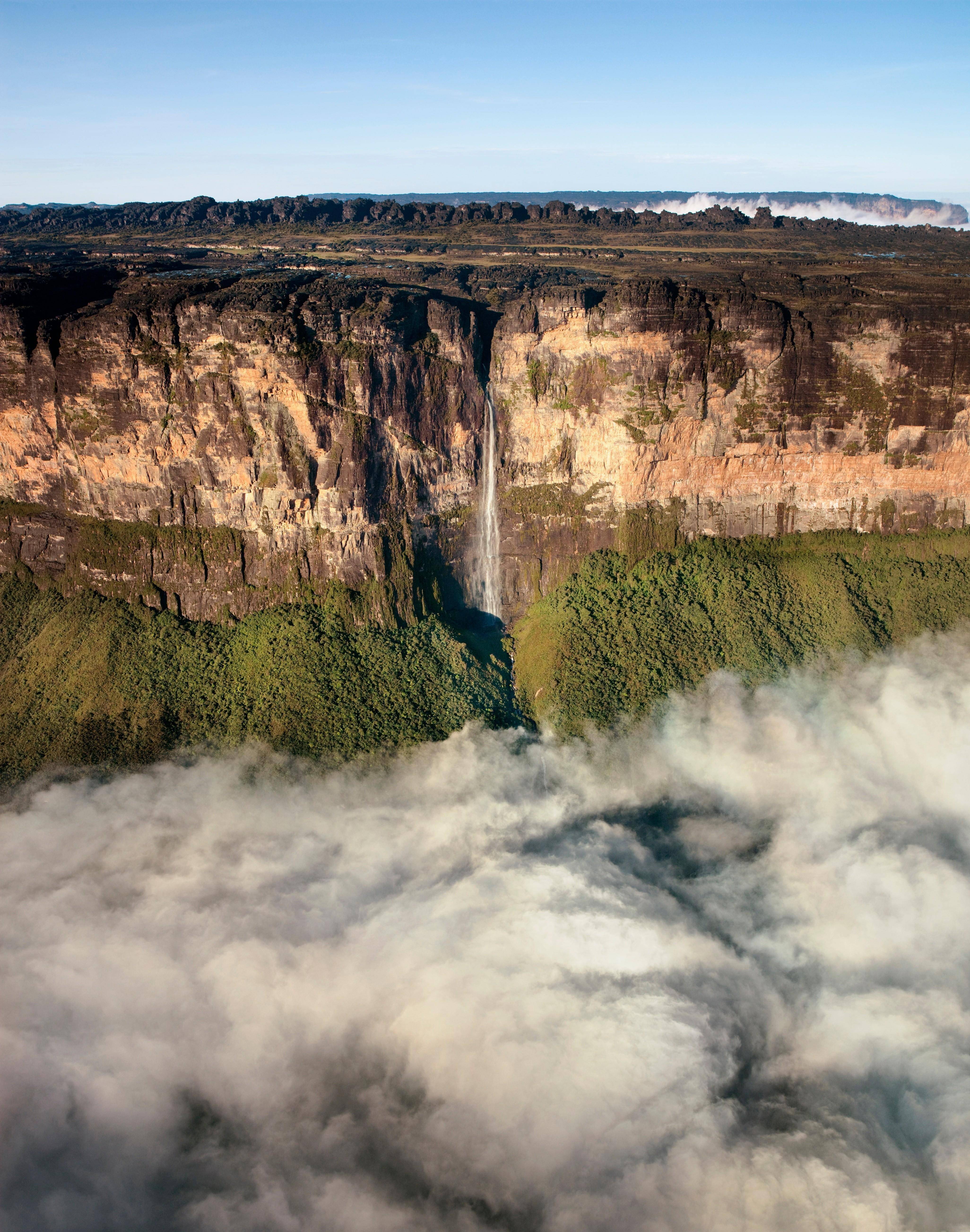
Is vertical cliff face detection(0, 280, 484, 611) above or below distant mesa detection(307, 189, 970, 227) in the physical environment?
below

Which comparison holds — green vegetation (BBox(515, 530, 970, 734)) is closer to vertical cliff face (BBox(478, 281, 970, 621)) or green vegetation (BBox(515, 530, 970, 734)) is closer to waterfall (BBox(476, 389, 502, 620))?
vertical cliff face (BBox(478, 281, 970, 621))

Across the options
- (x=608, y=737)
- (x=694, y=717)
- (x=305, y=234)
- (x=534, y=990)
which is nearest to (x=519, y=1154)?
(x=534, y=990)

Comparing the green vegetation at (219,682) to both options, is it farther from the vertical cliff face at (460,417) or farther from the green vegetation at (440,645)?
the vertical cliff face at (460,417)

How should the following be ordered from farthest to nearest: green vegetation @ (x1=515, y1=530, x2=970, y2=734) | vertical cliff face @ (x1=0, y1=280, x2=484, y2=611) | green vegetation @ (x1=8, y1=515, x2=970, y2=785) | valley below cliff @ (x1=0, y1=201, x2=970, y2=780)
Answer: green vegetation @ (x1=515, y1=530, x2=970, y2=734), valley below cliff @ (x1=0, y1=201, x2=970, y2=780), vertical cliff face @ (x1=0, y1=280, x2=484, y2=611), green vegetation @ (x1=8, y1=515, x2=970, y2=785)

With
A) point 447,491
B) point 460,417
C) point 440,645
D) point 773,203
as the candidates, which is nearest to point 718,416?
point 460,417

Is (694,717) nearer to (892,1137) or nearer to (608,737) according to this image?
(608,737)

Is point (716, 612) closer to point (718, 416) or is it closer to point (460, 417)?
point (718, 416)

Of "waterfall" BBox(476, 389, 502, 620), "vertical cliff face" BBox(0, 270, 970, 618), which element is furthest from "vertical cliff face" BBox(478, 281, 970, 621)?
"waterfall" BBox(476, 389, 502, 620)
